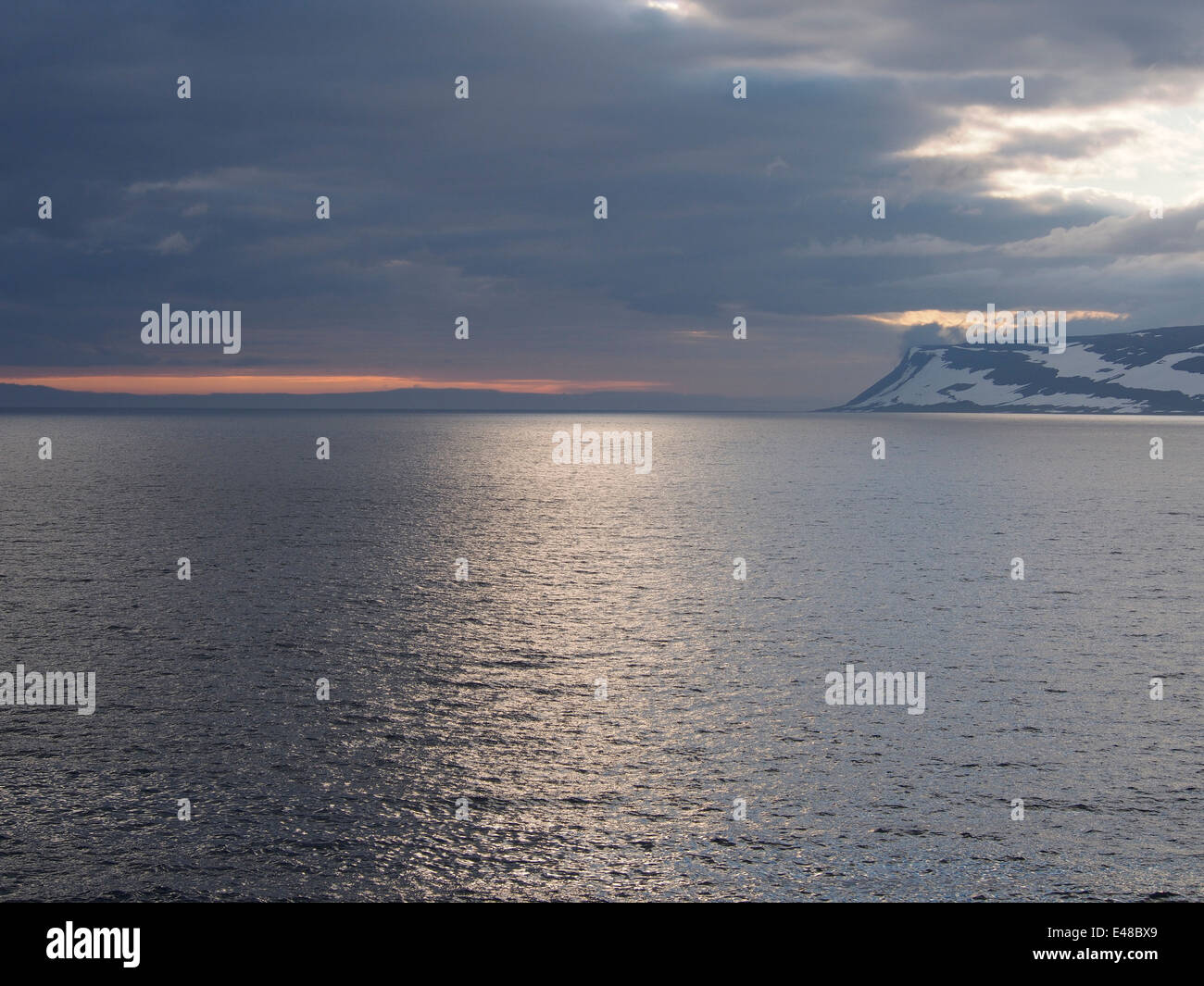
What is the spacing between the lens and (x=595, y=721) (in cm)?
2359

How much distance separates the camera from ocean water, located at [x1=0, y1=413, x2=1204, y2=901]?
16.2 m

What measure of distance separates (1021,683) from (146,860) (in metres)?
21.8

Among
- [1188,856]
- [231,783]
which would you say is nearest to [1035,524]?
[1188,856]

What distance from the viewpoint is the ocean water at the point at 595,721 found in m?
16.2

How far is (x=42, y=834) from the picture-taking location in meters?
17.0

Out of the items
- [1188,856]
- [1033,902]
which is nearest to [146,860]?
[1033,902]

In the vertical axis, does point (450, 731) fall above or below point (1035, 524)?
Result: below

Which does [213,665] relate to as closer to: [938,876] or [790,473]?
[938,876]
